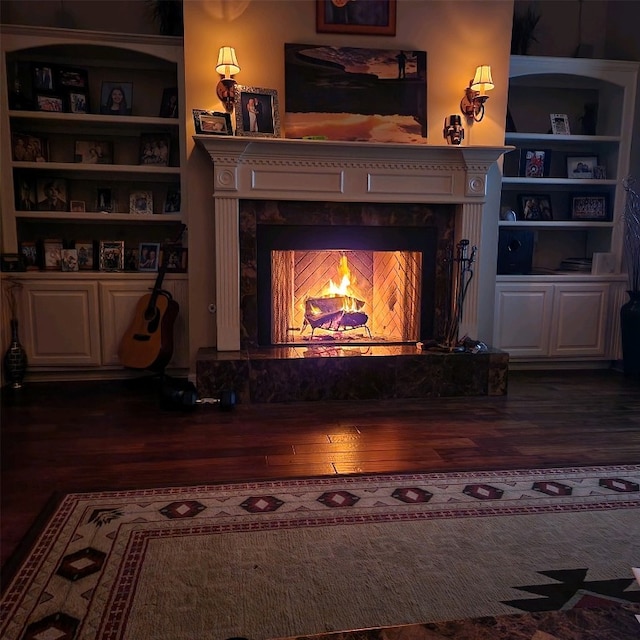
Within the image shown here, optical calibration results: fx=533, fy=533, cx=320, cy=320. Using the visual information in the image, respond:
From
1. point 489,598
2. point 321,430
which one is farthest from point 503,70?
point 489,598

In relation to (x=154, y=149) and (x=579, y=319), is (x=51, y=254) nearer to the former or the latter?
(x=154, y=149)

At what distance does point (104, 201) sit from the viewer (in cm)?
400

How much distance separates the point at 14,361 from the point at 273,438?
6.86 feet

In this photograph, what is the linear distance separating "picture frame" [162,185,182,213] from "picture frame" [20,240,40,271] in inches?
38.0

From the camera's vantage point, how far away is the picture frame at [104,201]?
157 inches

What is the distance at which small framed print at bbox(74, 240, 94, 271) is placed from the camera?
3.96 metres

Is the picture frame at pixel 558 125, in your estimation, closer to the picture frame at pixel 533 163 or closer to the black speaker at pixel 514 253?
the picture frame at pixel 533 163

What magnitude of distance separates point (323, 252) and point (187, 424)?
1.67 m

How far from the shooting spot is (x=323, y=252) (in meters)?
3.98

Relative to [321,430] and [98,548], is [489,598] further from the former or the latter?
[321,430]

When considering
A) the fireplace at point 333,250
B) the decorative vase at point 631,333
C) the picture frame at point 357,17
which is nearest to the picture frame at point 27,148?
the fireplace at point 333,250

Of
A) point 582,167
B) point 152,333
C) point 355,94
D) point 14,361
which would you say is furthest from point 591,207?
point 14,361

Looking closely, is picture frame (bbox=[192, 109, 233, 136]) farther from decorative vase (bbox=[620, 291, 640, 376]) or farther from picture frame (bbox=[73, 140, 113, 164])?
decorative vase (bbox=[620, 291, 640, 376])

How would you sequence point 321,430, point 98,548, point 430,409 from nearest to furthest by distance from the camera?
point 98,548, point 321,430, point 430,409
